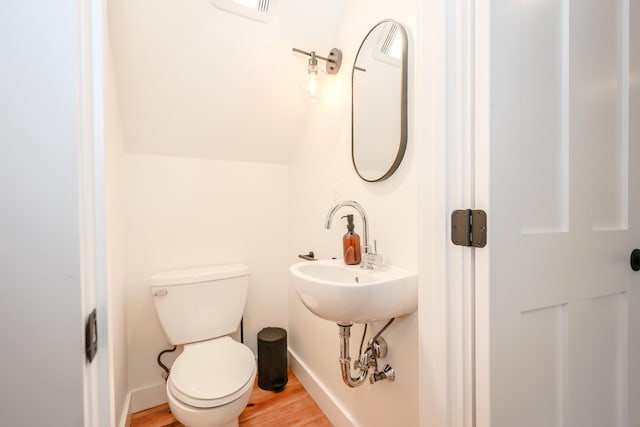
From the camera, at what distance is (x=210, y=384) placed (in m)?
1.16

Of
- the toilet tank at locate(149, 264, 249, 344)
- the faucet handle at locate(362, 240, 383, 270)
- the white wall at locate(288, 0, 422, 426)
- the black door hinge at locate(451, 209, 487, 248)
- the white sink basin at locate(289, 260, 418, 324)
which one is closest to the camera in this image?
the black door hinge at locate(451, 209, 487, 248)

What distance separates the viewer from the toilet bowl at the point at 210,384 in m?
1.06

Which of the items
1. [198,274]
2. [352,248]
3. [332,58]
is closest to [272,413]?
[198,274]

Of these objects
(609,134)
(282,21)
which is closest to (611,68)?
(609,134)

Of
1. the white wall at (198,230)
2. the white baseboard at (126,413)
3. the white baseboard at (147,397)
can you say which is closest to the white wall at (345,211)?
the white wall at (198,230)

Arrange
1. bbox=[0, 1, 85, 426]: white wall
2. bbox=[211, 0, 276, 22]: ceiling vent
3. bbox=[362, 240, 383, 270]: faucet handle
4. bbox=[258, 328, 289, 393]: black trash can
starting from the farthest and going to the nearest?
bbox=[258, 328, 289, 393]: black trash can, bbox=[211, 0, 276, 22]: ceiling vent, bbox=[362, 240, 383, 270]: faucet handle, bbox=[0, 1, 85, 426]: white wall

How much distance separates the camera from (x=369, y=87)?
114 centimetres

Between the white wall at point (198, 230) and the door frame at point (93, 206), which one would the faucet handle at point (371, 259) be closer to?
the door frame at point (93, 206)

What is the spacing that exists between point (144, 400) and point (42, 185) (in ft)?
5.59

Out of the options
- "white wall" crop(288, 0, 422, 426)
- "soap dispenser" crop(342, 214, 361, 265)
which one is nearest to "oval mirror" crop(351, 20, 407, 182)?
"white wall" crop(288, 0, 422, 426)

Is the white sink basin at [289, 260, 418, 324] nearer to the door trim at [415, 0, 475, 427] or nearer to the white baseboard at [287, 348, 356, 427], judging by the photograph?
the door trim at [415, 0, 475, 427]

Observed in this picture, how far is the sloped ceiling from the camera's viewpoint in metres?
1.18

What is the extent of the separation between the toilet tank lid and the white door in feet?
4.26

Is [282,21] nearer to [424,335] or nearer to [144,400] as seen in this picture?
[424,335]
